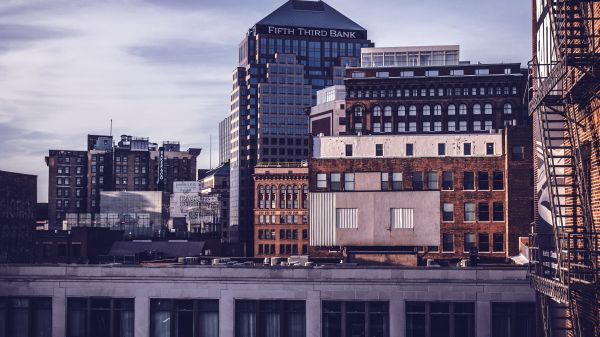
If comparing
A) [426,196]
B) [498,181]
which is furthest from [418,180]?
[498,181]

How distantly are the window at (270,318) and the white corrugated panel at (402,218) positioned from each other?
114 feet

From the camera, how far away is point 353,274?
4566 cm

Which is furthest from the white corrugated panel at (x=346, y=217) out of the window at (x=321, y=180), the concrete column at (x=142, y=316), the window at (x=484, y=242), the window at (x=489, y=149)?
the concrete column at (x=142, y=316)

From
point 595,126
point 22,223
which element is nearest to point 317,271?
point 595,126

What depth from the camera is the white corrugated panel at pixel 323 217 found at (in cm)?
8194

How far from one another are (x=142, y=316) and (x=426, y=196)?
40.9 m

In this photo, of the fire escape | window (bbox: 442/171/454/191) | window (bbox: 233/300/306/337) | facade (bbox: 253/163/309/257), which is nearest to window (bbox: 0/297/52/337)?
window (bbox: 233/300/306/337)

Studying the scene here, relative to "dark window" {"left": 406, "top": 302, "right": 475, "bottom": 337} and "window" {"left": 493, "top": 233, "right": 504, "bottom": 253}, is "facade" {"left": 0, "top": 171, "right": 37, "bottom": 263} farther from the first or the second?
"dark window" {"left": 406, "top": 302, "right": 475, "bottom": 337}

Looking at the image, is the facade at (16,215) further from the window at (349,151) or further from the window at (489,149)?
the window at (489,149)

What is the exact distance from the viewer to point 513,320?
4412 centimetres

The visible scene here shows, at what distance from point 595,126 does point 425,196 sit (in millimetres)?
56645

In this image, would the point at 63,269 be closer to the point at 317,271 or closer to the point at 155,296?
the point at 155,296

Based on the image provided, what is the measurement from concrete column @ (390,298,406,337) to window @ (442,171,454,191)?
3894cm

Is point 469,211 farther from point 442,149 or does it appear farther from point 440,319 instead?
point 440,319
